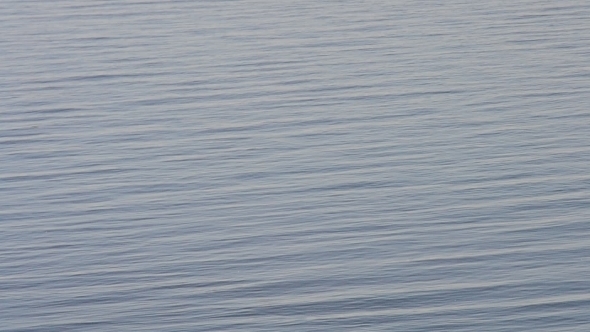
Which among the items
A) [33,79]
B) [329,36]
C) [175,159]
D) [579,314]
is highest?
[329,36]

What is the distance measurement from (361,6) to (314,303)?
2.71 metres

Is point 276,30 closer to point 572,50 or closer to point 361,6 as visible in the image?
point 361,6

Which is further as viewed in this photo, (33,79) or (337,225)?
(33,79)

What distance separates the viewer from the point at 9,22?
492 cm

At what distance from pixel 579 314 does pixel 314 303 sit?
504mm

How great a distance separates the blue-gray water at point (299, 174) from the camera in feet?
7.87

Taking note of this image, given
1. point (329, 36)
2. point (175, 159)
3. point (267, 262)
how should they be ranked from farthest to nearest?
point (329, 36) → point (175, 159) → point (267, 262)

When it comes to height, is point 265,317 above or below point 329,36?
below

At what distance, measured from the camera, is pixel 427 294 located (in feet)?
7.90

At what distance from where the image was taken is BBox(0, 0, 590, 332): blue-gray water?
94.4 inches

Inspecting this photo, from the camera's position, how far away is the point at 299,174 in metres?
3.05

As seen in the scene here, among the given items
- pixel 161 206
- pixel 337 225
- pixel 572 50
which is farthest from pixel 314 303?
pixel 572 50

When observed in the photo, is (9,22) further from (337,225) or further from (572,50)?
(337,225)

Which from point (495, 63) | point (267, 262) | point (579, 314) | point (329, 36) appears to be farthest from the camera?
point (329, 36)
